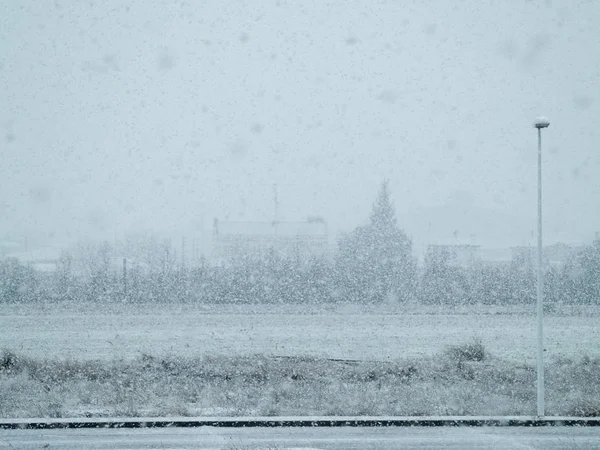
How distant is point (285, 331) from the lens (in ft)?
77.0

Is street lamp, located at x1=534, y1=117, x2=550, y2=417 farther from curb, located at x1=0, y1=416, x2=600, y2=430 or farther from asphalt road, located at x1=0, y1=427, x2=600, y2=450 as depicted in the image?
asphalt road, located at x1=0, y1=427, x2=600, y2=450

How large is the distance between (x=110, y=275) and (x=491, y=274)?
81.2ft

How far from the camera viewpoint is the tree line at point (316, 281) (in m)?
35.9

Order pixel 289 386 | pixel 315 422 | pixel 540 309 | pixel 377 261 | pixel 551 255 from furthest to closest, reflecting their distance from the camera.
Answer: pixel 551 255 → pixel 377 261 → pixel 289 386 → pixel 540 309 → pixel 315 422

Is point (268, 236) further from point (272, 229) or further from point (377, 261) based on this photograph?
point (377, 261)

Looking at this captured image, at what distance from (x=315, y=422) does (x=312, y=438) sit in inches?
35.5

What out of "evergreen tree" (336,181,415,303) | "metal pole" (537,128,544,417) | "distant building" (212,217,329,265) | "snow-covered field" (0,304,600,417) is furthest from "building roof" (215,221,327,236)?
"metal pole" (537,128,544,417)

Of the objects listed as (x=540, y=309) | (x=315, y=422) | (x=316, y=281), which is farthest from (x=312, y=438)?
(x=316, y=281)

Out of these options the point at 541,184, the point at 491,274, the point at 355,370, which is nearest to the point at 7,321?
the point at 355,370

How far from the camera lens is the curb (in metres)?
11.2

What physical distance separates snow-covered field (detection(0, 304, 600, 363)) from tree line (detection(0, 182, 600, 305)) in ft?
11.4

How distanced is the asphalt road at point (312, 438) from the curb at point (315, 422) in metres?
0.20

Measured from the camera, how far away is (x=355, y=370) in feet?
50.9

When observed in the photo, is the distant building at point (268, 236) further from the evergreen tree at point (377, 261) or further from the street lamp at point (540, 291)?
the street lamp at point (540, 291)
